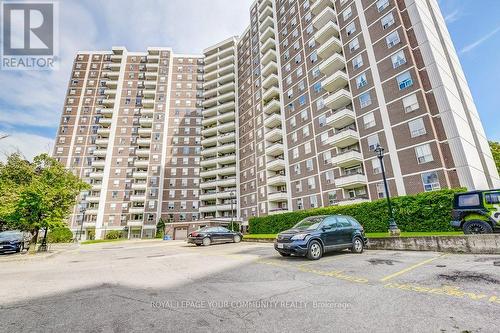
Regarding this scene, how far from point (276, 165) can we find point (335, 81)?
1567cm

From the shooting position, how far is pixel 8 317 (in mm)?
4098

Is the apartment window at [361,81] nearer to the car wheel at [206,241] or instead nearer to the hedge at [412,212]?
the hedge at [412,212]

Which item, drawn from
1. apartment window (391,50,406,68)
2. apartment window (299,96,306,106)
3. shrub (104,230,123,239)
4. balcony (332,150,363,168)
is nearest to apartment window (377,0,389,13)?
apartment window (391,50,406,68)

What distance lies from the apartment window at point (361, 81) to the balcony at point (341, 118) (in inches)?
130

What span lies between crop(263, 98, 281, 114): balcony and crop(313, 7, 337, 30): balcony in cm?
1309

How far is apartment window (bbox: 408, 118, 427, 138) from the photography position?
74.2 feet

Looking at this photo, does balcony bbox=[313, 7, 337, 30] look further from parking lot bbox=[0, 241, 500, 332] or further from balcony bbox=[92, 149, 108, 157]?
balcony bbox=[92, 149, 108, 157]

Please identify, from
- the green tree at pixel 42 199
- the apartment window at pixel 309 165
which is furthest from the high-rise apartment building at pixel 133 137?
the green tree at pixel 42 199

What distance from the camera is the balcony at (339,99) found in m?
29.7

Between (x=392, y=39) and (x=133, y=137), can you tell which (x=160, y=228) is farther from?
(x=392, y=39)

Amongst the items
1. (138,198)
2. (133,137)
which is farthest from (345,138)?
(133,137)

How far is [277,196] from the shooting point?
38.9 metres

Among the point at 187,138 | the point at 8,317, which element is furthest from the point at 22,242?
the point at 187,138

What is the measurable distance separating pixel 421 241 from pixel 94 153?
70570mm
